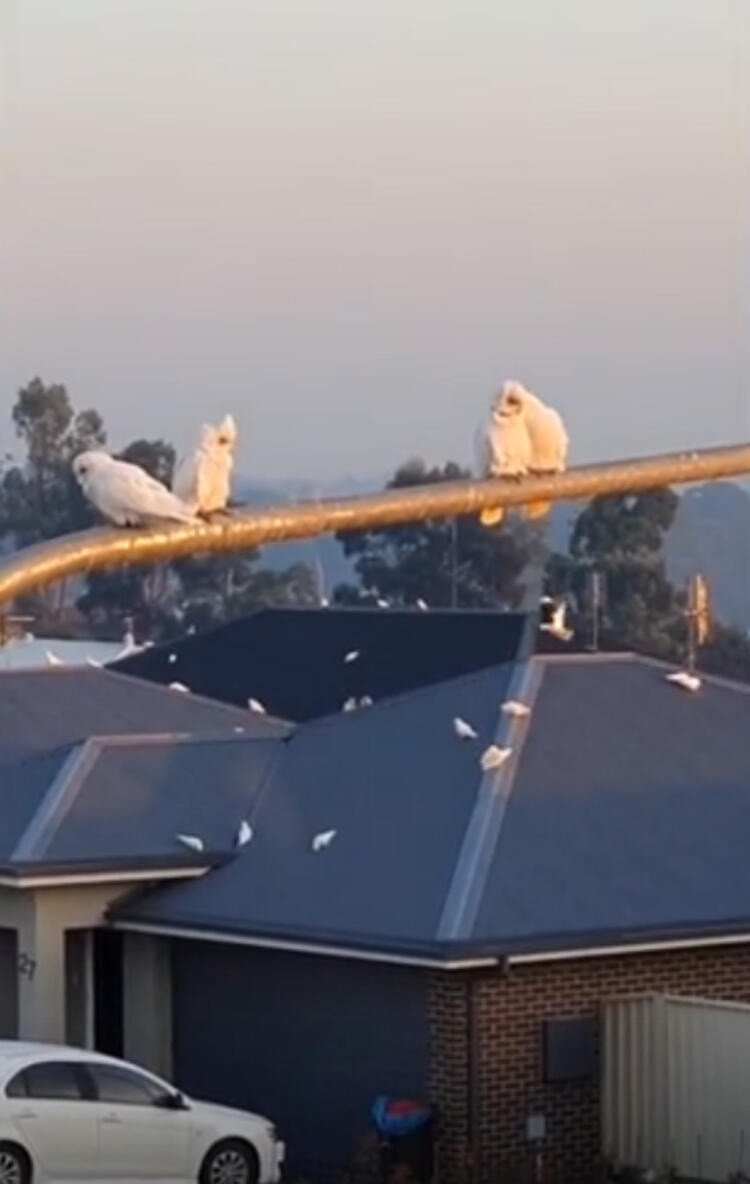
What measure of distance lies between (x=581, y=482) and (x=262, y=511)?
1366mm

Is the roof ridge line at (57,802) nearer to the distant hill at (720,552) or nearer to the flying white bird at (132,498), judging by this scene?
the flying white bird at (132,498)

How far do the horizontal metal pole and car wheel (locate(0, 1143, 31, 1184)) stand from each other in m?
12.0

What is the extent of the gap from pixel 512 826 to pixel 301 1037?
228 centimetres

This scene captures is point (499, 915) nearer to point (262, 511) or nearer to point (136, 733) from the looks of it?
point (136, 733)

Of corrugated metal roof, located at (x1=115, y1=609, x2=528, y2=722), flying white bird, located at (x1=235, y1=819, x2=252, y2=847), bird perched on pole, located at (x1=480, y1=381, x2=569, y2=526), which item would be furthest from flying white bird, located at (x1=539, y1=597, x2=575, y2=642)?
bird perched on pole, located at (x1=480, y1=381, x2=569, y2=526)

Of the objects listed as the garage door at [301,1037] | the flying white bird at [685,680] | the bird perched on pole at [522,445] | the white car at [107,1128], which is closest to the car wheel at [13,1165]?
the white car at [107,1128]

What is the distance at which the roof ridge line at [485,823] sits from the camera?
2550 cm

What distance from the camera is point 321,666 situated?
4084 centimetres

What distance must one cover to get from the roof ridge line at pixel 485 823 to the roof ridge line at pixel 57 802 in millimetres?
3418

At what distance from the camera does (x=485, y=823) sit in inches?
1062

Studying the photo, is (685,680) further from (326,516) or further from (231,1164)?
(326,516)

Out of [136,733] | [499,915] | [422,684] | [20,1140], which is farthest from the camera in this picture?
[422,684]

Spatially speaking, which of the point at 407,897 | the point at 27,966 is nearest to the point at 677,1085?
the point at 407,897

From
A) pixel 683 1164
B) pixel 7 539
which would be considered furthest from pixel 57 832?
pixel 7 539
